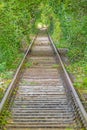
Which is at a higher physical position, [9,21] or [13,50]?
[9,21]

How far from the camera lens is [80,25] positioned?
18062 mm

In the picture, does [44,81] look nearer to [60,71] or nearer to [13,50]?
[60,71]

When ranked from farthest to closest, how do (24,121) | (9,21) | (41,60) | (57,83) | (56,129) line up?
1. (41,60)
2. (9,21)
3. (57,83)
4. (24,121)
5. (56,129)

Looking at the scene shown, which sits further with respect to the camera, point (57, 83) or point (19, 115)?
point (57, 83)

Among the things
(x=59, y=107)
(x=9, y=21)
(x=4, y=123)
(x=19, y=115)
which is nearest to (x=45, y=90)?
(x=59, y=107)

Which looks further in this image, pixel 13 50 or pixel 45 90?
pixel 13 50

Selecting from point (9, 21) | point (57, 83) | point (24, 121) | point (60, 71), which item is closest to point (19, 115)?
point (24, 121)

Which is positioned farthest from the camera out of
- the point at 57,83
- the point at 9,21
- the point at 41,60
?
the point at 41,60

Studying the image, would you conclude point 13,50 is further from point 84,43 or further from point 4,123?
point 4,123

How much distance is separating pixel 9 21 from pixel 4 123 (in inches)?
410

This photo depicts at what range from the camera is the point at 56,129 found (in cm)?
714

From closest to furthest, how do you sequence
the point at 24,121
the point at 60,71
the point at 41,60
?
the point at 24,121
the point at 60,71
the point at 41,60

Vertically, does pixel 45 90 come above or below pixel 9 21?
below

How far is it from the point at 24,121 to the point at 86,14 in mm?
11075
